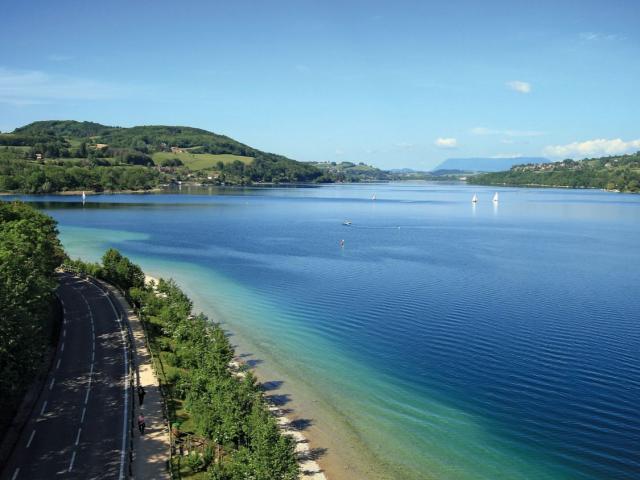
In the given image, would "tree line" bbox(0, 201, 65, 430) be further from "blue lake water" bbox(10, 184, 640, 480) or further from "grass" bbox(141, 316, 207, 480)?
"blue lake water" bbox(10, 184, 640, 480)

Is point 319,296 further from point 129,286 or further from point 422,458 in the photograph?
point 422,458

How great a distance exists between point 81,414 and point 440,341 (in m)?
30.4

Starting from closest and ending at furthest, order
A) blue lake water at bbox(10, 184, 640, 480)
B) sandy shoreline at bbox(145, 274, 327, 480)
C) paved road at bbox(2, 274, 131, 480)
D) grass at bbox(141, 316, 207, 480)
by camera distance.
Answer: paved road at bbox(2, 274, 131, 480)
grass at bbox(141, 316, 207, 480)
sandy shoreline at bbox(145, 274, 327, 480)
blue lake water at bbox(10, 184, 640, 480)

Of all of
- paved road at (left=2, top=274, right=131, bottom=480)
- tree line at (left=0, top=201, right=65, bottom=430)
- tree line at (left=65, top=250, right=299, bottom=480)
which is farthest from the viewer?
tree line at (left=0, top=201, right=65, bottom=430)

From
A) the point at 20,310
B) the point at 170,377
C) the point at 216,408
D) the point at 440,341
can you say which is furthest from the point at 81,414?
the point at 440,341

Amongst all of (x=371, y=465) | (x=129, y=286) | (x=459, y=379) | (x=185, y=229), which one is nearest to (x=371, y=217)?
(x=185, y=229)

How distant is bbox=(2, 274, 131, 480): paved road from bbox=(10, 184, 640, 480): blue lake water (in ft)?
37.3

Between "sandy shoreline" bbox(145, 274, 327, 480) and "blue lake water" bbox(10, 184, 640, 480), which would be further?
"blue lake water" bbox(10, 184, 640, 480)

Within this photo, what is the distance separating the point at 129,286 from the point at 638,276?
71.8m

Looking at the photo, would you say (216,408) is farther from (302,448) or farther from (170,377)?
(170,377)

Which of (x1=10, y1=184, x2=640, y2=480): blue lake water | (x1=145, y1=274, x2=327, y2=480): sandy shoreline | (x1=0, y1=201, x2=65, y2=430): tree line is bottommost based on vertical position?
(x1=145, y1=274, x2=327, y2=480): sandy shoreline

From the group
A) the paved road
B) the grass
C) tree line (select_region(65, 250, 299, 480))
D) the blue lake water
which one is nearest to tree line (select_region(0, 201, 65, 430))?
the paved road

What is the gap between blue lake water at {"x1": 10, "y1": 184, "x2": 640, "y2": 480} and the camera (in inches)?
1200

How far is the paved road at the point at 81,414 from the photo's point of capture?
2553 centimetres
